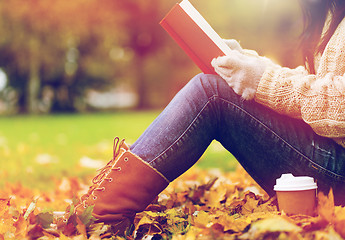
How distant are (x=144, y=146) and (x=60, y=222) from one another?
43 cm

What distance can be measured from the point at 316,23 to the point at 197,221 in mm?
975

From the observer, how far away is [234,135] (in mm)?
1772

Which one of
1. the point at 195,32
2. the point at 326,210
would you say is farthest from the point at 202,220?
the point at 195,32

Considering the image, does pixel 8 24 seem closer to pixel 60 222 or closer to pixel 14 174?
pixel 14 174

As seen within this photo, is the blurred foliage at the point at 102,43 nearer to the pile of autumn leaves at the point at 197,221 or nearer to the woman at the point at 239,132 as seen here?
the pile of autumn leaves at the point at 197,221

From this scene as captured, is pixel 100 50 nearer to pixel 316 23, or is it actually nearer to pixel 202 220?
pixel 316 23

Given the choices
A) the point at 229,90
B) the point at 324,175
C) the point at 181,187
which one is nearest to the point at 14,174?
the point at 181,187

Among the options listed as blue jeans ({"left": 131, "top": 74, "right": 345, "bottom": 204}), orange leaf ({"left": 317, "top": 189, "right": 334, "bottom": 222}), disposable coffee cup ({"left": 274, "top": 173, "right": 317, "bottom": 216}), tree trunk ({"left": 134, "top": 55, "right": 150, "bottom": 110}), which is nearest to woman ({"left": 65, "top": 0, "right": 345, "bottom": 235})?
blue jeans ({"left": 131, "top": 74, "right": 345, "bottom": 204})

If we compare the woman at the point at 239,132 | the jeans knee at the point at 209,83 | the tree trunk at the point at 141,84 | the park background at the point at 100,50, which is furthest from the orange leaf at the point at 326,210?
the tree trunk at the point at 141,84

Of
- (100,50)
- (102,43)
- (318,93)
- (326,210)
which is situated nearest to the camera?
(326,210)

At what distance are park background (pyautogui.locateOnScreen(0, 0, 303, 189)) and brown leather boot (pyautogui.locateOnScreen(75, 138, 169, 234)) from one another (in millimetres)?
8662

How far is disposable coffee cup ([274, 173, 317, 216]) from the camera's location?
159 cm

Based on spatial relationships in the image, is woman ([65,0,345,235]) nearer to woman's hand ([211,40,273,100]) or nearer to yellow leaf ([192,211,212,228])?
woman's hand ([211,40,273,100])

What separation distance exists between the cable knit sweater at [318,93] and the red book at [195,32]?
0.75 ft
